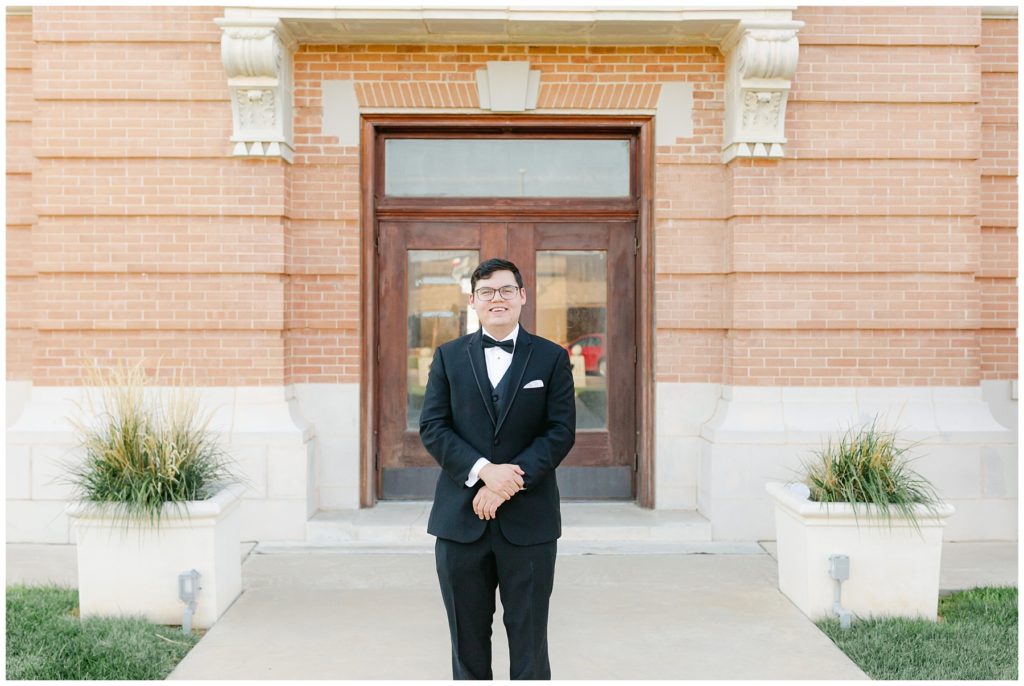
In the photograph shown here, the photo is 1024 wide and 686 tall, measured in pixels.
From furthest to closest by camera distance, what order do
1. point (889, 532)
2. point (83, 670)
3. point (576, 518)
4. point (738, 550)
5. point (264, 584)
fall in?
point (576, 518) < point (738, 550) < point (264, 584) < point (889, 532) < point (83, 670)

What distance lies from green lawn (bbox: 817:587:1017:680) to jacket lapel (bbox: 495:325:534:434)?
94.1 inches

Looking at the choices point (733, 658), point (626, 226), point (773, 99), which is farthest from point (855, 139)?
point (733, 658)

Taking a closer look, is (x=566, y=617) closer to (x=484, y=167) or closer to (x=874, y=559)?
(x=874, y=559)

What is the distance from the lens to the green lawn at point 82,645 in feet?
14.3

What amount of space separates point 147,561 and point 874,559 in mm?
4264

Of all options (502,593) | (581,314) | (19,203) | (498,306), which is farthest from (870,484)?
(19,203)

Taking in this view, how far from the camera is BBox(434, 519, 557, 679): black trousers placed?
365 centimetres

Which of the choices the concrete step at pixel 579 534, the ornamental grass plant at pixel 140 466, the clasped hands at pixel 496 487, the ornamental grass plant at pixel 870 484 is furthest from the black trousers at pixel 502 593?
the concrete step at pixel 579 534

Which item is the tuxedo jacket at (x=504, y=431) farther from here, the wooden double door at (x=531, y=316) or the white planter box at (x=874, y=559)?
the wooden double door at (x=531, y=316)

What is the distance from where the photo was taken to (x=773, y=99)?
7.06 meters

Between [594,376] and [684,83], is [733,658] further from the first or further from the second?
[684,83]

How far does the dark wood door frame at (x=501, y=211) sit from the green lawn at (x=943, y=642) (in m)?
2.77

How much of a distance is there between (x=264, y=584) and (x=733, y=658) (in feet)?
10.2

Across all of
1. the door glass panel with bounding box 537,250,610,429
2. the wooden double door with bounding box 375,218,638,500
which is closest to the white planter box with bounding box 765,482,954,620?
the wooden double door with bounding box 375,218,638,500
